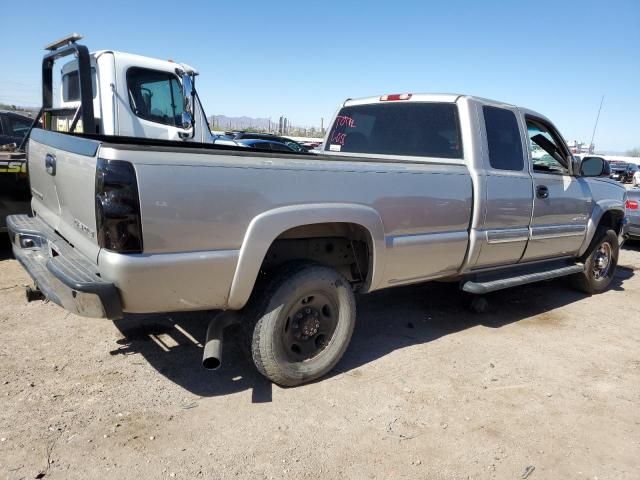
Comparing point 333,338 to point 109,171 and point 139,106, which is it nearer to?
point 109,171

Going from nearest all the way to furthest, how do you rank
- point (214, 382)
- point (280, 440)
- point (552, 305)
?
point (280, 440) → point (214, 382) → point (552, 305)

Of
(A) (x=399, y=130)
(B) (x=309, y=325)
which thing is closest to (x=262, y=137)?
(A) (x=399, y=130)

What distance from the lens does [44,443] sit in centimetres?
257

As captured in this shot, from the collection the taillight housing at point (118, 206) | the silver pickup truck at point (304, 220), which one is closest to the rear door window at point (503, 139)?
the silver pickup truck at point (304, 220)

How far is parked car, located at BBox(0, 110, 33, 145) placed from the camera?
10104 millimetres

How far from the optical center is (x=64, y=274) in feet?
8.54

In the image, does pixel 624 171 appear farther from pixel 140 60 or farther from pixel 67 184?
pixel 67 184

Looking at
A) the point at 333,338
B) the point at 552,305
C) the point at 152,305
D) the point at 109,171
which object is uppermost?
the point at 109,171

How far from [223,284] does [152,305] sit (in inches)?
15.4

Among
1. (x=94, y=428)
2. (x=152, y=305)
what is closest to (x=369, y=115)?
(x=152, y=305)

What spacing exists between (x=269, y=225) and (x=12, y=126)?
1013 centimetres

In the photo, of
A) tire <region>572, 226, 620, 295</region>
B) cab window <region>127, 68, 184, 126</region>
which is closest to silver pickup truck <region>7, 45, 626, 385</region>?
tire <region>572, 226, 620, 295</region>

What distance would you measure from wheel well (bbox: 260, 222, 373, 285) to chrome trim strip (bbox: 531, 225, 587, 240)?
195cm

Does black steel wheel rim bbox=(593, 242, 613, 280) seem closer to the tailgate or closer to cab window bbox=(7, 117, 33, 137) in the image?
the tailgate
